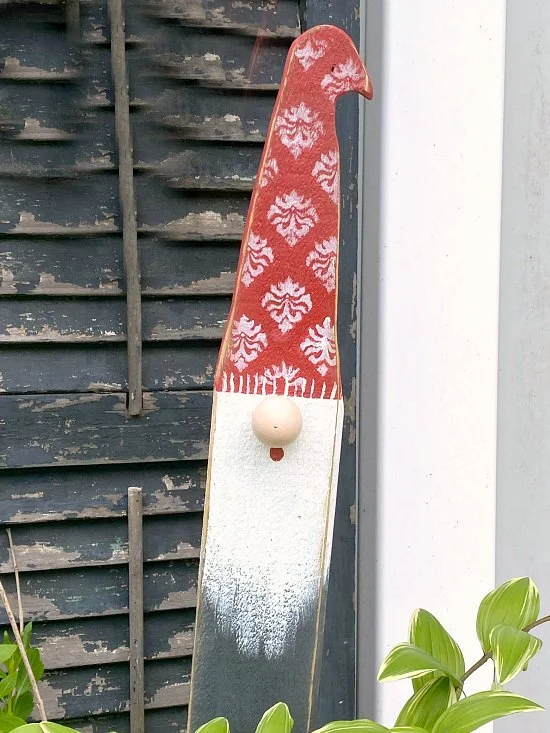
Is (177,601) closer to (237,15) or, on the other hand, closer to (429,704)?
(429,704)

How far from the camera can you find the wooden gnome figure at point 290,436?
31.3 inches

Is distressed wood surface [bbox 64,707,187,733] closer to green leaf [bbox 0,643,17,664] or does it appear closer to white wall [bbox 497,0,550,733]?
green leaf [bbox 0,643,17,664]

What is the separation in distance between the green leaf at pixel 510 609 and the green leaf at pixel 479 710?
0.09m

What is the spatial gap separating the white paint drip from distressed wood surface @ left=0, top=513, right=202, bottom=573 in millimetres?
393

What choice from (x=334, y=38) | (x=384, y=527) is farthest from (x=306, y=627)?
(x=334, y=38)

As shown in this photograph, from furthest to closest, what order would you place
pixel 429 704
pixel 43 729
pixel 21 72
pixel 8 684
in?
pixel 21 72 → pixel 8 684 → pixel 429 704 → pixel 43 729

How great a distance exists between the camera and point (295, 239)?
31.4 inches

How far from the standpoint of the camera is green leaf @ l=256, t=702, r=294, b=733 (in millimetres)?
637

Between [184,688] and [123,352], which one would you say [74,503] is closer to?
[123,352]

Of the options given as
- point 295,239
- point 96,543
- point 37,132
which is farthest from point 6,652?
point 37,132

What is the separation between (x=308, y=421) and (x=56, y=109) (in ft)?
2.16

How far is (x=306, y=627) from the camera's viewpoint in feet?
2.70

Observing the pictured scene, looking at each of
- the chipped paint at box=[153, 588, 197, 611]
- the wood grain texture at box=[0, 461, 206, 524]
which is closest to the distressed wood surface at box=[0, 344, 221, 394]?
the wood grain texture at box=[0, 461, 206, 524]

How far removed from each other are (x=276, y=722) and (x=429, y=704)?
0.59 ft
